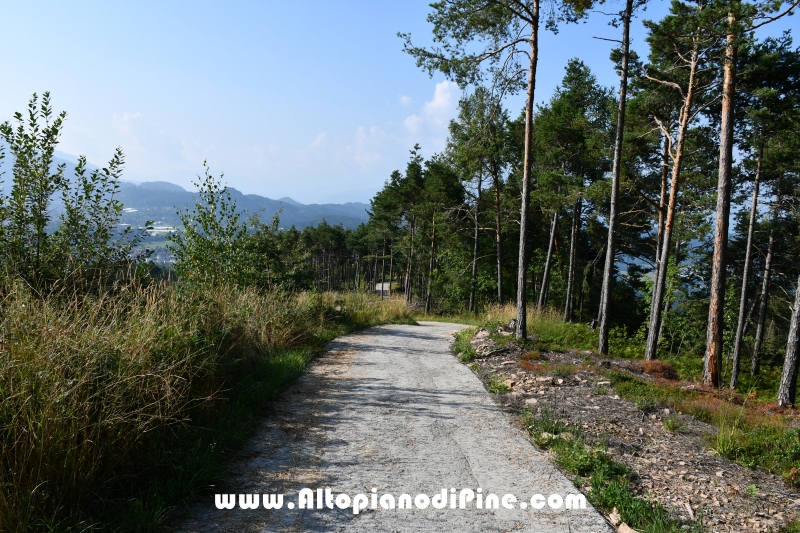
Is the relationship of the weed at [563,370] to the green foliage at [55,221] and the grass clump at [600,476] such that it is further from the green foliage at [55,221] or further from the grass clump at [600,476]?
the green foliage at [55,221]

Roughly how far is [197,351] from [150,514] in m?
2.41

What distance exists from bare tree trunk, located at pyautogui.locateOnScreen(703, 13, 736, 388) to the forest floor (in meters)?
A: 2.08

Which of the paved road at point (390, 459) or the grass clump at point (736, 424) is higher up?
the grass clump at point (736, 424)

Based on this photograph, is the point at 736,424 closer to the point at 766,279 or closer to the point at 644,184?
the point at 644,184

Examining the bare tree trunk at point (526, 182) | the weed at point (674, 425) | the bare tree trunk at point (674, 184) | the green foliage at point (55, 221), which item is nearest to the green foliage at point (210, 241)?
the green foliage at point (55, 221)

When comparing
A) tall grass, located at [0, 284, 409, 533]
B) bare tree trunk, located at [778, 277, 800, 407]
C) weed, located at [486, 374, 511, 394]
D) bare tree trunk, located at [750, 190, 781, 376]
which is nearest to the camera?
tall grass, located at [0, 284, 409, 533]

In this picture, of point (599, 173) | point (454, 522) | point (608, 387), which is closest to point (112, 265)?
point (454, 522)

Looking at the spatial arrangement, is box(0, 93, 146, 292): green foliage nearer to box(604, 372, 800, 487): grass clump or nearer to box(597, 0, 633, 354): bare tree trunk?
box(604, 372, 800, 487): grass clump

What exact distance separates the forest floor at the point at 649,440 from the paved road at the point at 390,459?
497 millimetres

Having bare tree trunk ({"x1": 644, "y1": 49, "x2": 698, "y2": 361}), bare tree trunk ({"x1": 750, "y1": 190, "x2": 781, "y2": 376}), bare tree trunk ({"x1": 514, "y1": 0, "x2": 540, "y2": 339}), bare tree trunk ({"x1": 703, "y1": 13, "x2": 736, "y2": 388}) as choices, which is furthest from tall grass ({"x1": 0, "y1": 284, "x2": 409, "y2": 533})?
bare tree trunk ({"x1": 750, "y1": 190, "x2": 781, "y2": 376})

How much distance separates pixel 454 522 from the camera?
3664 millimetres

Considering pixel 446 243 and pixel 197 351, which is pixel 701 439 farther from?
pixel 446 243

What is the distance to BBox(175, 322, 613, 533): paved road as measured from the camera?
3.64 metres

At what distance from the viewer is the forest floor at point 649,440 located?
13.1 ft
